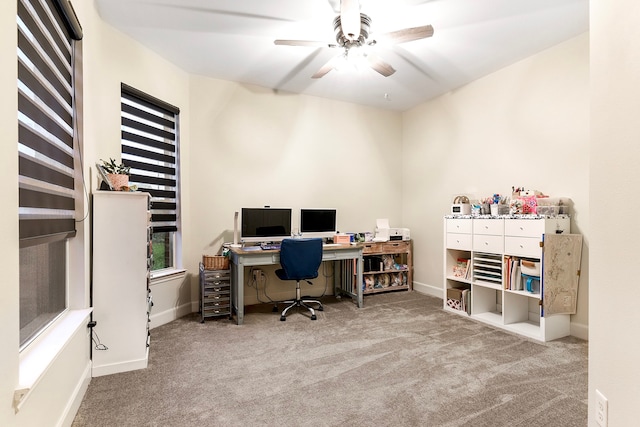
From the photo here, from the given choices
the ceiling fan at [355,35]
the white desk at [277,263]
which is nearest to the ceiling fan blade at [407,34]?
the ceiling fan at [355,35]

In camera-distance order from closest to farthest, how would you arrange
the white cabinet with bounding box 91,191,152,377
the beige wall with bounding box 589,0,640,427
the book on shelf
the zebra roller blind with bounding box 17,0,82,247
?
the beige wall with bounding box 589,0,640,427
the zebra roller blind with bounding box 17,0,82,247
the white cabinet with bounding box 91,191,152,377
the book on shelf

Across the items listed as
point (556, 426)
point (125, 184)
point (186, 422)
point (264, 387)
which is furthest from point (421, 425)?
point (125, 184)

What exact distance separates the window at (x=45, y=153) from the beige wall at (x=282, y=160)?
68.3 inches

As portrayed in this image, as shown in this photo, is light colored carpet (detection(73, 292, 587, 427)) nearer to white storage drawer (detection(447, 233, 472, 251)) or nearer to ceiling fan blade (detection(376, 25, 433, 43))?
white storage drawer (detection(447, 233, 472, 251))

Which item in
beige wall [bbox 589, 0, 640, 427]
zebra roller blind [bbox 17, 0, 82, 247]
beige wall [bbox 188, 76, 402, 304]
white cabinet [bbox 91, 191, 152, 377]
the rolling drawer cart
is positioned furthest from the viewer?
beige wall [bbox 188, 76, 402, 304]

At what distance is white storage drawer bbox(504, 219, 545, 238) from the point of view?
288 centimetres

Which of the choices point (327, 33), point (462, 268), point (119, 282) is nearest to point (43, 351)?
point (119, 282)

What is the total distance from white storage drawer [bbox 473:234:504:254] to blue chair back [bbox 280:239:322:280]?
178 cm

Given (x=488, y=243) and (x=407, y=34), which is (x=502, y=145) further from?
(x=407, y=34)

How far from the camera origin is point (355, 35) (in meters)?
2.45

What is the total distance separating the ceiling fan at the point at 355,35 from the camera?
2.23m

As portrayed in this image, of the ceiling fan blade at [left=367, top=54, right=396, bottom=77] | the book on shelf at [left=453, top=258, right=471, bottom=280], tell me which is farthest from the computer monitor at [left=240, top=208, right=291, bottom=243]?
the book on shelf at [left=453, top=258, right=471, bottom=280]

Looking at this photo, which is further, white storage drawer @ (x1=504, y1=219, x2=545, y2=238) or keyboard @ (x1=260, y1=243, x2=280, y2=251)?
keyboard @ (x1=260, y1=243, x2=280, y2=251)

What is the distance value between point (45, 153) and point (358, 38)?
2343mm
